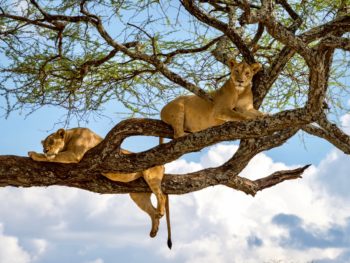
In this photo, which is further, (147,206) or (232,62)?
(147,206)

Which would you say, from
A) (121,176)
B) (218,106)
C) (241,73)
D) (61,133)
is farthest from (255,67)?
(61,133)

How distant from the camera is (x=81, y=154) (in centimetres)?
805

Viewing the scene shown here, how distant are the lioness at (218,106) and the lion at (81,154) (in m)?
0.66

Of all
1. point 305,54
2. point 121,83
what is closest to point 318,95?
point 305,54

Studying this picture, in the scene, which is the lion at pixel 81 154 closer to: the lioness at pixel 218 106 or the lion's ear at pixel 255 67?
the lioness at pixel 218 106

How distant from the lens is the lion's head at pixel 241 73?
306 inches

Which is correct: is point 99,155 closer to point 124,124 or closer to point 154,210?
point 124,124

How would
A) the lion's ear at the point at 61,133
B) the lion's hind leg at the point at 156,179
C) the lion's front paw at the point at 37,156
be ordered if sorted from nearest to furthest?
the lion's front paw at the point at 37,156, the lion's ear at the point at 61,133, the lion's hind leg at the point at 156,179

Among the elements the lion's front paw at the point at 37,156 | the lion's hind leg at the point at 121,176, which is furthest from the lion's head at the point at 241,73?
the lion's front paw at the point at 37,156

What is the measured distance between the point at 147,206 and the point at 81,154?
119cm

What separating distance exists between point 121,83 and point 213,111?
2.84m

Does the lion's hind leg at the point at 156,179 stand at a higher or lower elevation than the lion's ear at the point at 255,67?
lower

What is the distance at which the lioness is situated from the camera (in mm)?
7730

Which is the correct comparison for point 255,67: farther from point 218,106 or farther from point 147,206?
point 147,206
